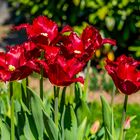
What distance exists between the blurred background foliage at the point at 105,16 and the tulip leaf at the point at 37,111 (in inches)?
195

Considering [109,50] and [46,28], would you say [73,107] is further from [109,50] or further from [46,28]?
[109,50]

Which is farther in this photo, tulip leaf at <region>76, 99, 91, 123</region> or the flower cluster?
tulip leaf at <region>76, 99, 91, 123</region>

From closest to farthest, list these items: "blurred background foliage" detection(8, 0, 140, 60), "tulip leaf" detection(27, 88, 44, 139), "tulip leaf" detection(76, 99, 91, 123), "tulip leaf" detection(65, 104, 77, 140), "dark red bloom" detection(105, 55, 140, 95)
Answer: "dark red bloom" detection(105, 55, 140, 95) → "tulip leaf" detection(27, 88, 44, 139) → "tulip leaf" detection(65, 104, 77, 140) → "tulip leaf" detection(76, 99, 91, 123) → "blurred background foliage" detection(8, 0, 140, 60)

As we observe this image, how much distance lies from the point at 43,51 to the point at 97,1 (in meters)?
5.38

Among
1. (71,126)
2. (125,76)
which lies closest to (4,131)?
(71,126)

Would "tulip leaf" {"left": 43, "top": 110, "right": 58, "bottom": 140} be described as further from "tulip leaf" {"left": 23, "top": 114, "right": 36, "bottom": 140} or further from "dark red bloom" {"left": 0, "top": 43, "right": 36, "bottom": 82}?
"dark red bloom" {"left": 0, "top": 43, "right": 36, "bottom": 82}

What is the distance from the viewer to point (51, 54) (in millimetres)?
3191

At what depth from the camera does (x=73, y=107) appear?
12.0ft

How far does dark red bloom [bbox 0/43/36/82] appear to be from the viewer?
3195 mm

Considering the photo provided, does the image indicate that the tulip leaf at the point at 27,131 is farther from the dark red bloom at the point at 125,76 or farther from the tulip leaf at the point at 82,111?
the dark red bloom at the point at 125,76

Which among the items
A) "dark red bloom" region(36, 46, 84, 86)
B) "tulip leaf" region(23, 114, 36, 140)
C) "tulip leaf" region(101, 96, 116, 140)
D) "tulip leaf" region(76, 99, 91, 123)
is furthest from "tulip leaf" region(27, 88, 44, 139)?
"tulip leaf" region(101, 96, 116, 140)

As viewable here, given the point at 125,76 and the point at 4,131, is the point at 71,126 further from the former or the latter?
the point at 125,76

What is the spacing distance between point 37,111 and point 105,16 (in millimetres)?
5495

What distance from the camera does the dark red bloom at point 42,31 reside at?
3.29m
